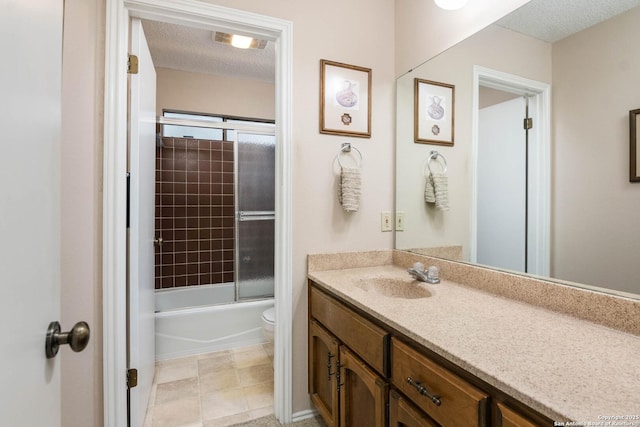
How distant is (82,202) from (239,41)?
179 cm

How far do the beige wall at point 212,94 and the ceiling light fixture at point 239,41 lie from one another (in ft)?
2.39

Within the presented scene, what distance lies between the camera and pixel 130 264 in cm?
145

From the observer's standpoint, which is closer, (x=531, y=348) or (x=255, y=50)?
(x=531, y=348)

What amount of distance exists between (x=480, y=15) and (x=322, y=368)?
1.78 meters

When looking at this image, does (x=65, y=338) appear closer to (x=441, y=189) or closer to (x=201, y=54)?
(x=441, y=189)

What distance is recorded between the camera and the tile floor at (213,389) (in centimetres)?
167

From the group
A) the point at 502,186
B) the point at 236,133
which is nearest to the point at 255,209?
the point at 236,133

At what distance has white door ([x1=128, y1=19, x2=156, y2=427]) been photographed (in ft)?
4.79

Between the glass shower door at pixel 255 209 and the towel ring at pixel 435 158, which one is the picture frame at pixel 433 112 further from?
the glass shower door at pixel 255 209

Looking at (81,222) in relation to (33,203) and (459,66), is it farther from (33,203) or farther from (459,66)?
(459,66)

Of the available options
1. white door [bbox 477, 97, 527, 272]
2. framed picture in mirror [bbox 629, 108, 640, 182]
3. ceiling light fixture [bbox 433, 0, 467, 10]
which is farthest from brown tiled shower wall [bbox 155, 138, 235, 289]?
framed picture in mirror [bbox 629, 108, 640, 182]

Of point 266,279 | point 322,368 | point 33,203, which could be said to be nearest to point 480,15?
point 33,203

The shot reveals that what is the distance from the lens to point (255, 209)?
3.11 metres

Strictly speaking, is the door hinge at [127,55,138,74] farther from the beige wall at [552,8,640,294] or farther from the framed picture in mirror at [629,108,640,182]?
the framed picture in mirror at [629,108,640,182]
